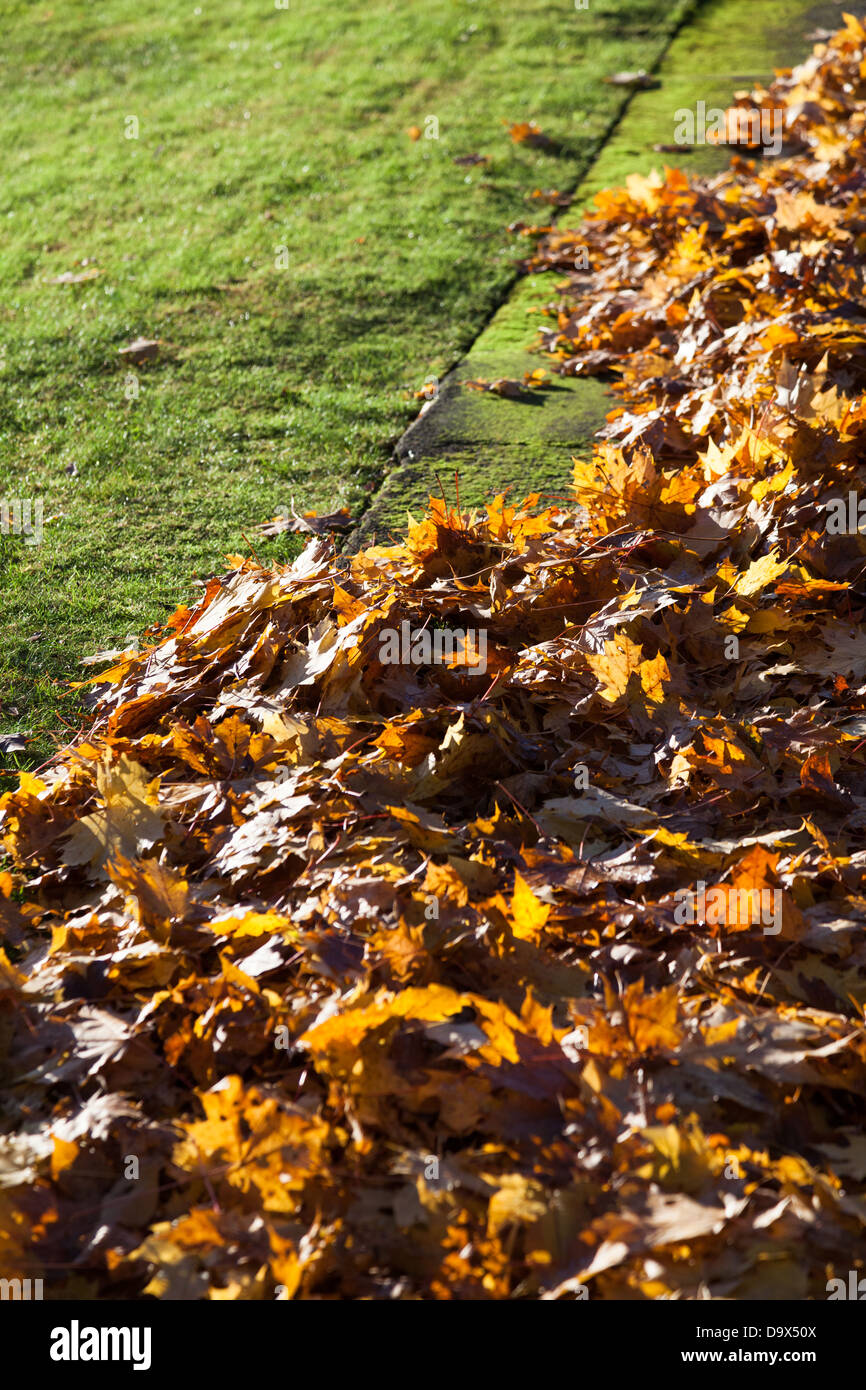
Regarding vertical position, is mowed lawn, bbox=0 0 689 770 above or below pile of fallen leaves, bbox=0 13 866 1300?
above

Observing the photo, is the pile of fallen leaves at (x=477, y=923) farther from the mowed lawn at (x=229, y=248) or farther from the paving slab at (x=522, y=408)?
the mowed lawn at (x=229, y=248)

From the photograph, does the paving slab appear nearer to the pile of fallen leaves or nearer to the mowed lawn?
the mowed lawn

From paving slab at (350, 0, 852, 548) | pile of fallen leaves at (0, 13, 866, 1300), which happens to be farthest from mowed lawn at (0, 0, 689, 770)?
pile of fallen leaves at (0, 13, 866, 1300)

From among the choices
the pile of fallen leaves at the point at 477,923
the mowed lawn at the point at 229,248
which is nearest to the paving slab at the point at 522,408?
the mowed lawn at the point at 229,248

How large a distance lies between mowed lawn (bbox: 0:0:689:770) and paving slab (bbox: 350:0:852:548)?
14cm

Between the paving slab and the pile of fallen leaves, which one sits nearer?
the pile of fallen leaves

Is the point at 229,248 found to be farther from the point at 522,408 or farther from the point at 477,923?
the point at 477,923

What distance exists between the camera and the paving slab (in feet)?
13.7

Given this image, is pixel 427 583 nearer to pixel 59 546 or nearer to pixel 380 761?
pixel 380 761

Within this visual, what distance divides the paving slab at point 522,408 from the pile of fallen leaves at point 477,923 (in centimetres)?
69

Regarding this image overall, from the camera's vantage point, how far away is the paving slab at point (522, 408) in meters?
4.16

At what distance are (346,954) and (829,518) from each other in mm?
1986

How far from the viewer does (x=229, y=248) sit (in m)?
6.12

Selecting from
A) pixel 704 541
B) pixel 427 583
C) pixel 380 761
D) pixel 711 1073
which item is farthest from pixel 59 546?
pixel 711 1073
